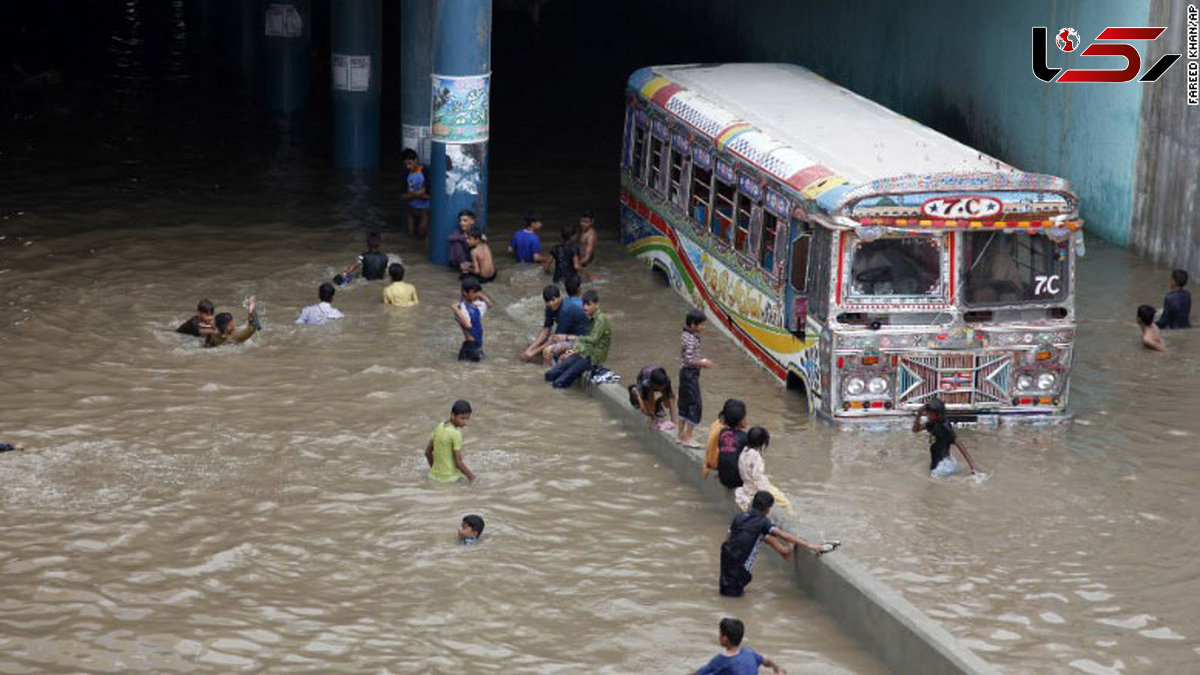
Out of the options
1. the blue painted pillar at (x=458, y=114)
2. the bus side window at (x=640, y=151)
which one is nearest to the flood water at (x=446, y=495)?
the blue painted pillar at (x=458, y=114)

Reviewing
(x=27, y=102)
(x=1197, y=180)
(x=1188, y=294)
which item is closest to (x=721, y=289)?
(x=1188, y=294)

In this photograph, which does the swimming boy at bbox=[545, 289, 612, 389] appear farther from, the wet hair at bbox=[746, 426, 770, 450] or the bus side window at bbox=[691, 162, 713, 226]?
the wet hair at bbox=[746, 426, 770, 450]

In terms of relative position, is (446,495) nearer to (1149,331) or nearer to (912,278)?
(912,278)

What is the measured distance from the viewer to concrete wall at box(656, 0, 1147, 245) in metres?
24.8

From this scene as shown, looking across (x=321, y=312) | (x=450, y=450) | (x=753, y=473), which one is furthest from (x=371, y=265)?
(x=753, y=473)

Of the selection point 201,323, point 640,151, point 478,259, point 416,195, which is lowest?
point 201,323

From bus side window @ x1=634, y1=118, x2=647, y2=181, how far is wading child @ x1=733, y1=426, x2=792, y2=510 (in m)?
9.20

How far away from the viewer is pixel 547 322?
19.8 metres

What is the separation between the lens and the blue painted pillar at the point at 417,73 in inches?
1089

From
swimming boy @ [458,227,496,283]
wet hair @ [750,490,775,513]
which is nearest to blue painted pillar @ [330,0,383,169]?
swimming boy @ [458,227,496,283]

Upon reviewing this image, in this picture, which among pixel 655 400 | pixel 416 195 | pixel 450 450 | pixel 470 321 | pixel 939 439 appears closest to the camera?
pixel 450 450

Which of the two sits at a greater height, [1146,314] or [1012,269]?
[1012,269]

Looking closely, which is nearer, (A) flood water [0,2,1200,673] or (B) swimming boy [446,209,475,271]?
(A) flood water [0,2,1200,673]

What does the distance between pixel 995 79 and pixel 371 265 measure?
1073cm
